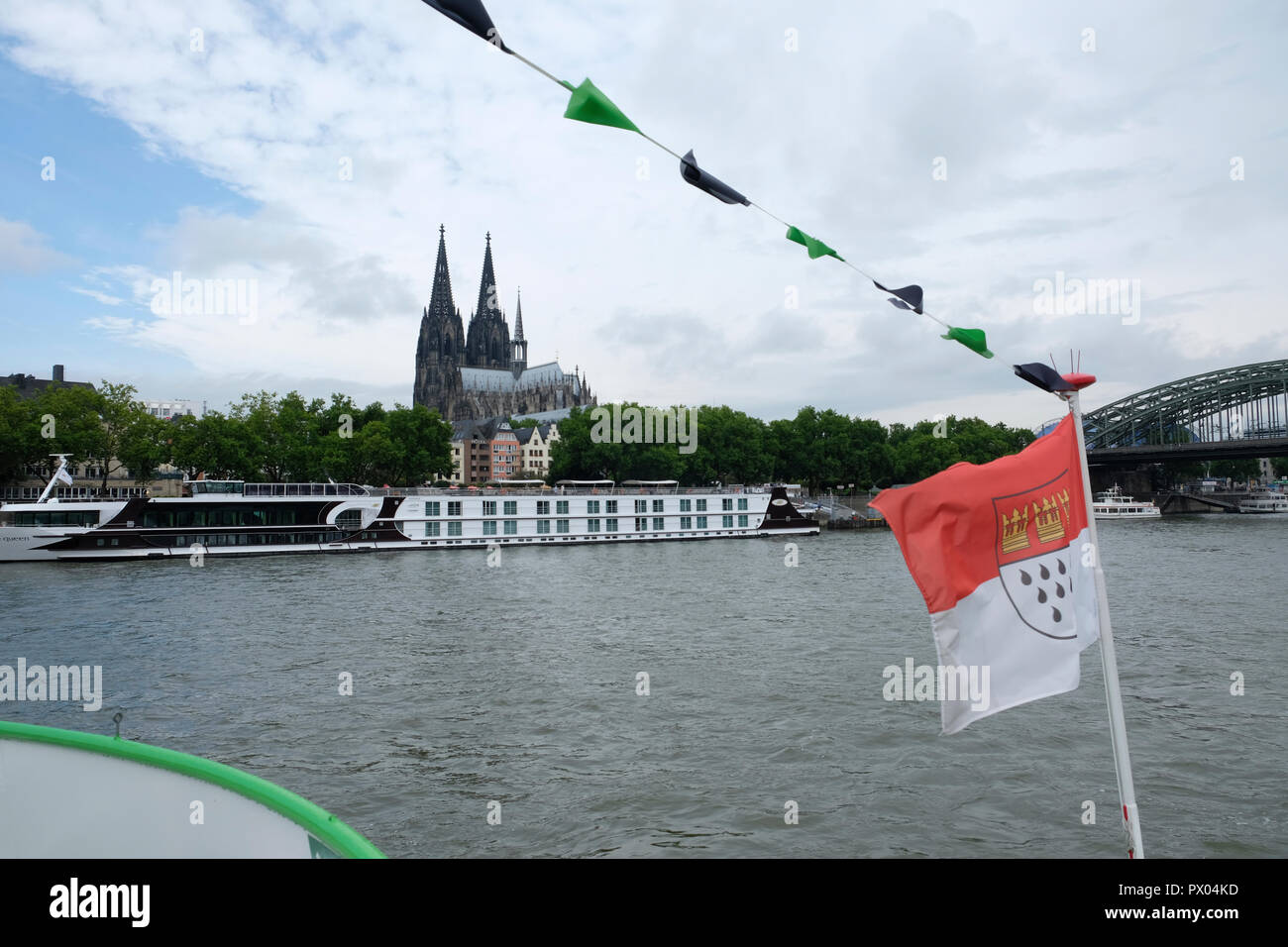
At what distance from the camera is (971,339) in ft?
16.3

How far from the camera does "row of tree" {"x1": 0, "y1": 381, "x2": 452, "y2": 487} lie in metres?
70.0

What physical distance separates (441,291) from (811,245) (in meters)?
184

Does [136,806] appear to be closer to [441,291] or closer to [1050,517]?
[1050,517]

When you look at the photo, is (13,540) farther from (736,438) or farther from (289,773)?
(736,438)

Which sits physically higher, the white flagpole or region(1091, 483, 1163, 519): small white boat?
the white flagpole

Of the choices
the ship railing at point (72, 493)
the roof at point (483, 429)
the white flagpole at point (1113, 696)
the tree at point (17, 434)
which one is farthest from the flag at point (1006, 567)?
the roof at point (483, 429)

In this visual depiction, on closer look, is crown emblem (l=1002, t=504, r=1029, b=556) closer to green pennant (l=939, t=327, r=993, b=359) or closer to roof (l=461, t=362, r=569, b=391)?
green pennant (l=939, t=327, r=993, b=359)

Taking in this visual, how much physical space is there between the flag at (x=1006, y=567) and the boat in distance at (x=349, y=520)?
165ft

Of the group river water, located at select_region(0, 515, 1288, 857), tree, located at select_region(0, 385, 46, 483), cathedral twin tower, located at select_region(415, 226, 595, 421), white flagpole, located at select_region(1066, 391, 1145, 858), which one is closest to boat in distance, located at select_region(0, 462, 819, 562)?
tree, located at select_region(0, 385, 46, 483)

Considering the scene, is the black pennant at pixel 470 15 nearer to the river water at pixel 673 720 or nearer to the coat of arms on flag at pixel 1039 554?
the coat of arms on flag at pixel 1039 554

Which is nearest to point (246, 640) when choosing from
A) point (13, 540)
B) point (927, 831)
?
point (927, 831)

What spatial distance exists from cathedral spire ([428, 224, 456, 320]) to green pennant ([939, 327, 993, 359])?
591 ft

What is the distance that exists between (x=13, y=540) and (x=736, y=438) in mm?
72751

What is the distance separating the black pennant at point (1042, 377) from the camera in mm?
4980
